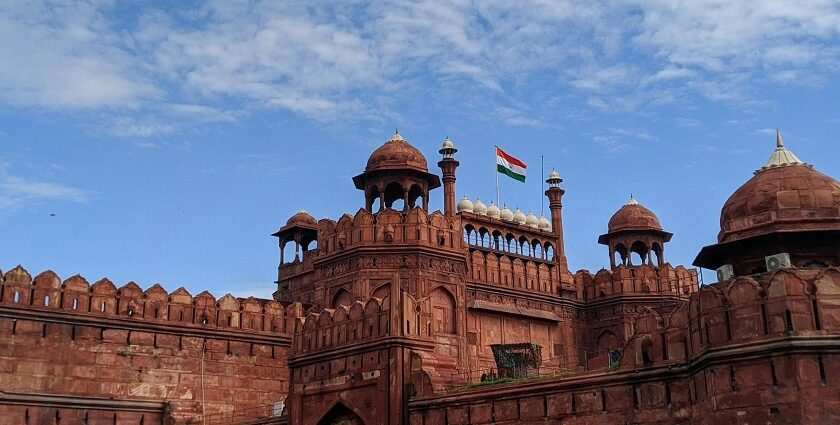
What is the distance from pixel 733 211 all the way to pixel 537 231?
18364 mm

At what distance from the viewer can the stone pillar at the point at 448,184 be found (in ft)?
103

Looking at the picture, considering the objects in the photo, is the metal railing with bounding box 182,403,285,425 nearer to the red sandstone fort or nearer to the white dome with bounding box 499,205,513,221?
the red sandstone fort

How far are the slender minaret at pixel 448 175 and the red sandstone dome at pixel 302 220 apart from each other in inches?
216

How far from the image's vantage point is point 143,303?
87.0ft

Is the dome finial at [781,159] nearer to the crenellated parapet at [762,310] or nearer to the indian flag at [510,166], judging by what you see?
the crenellated parapet at [762,310]

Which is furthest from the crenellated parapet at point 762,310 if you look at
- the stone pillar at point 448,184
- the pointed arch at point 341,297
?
the stone pillar at point 448,184

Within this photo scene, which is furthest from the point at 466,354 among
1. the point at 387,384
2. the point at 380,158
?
the point at 387,384

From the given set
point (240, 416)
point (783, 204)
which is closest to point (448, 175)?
point (240, 416)

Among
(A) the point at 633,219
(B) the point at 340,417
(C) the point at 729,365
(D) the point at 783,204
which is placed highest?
(A) the point at 633,219

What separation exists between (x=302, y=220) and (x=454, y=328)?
8888mm

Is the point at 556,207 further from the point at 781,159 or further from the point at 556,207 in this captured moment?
the point at 781,159

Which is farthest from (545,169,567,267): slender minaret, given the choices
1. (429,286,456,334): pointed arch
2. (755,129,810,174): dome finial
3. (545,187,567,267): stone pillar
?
(755,129,810,174): dome finial

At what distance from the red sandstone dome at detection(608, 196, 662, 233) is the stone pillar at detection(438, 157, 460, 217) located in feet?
25.8

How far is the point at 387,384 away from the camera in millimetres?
19562
